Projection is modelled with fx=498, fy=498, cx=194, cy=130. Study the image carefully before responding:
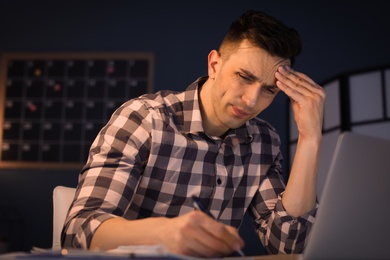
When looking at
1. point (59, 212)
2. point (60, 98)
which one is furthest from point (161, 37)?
point (59, 212)

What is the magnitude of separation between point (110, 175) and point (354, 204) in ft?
1.85

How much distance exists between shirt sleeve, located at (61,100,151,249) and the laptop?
1.45 ft

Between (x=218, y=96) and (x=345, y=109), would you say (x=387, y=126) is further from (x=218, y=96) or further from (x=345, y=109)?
(x=218, y=96)

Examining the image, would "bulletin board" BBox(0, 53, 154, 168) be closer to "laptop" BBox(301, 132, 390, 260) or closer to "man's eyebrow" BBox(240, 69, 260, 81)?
"man's eyebrow" BBox(240, 69, 260, 81)

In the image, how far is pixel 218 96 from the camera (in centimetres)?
149

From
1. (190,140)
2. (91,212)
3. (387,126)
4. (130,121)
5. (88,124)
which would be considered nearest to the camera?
(91,212)

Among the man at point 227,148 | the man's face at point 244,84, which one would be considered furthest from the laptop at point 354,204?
the man's face at point 244,84

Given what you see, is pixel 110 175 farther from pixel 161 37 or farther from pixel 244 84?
pixel 161 37

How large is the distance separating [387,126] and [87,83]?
2.32 meters

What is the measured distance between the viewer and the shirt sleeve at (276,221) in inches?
53.8

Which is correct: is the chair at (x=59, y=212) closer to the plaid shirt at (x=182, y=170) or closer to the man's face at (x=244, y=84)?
the plaid shirt at (x=182, y=170)

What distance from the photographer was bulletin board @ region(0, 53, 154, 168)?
396 centimetres

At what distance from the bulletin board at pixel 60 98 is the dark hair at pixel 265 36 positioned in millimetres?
2502

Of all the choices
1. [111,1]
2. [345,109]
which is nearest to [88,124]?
[111,1]
